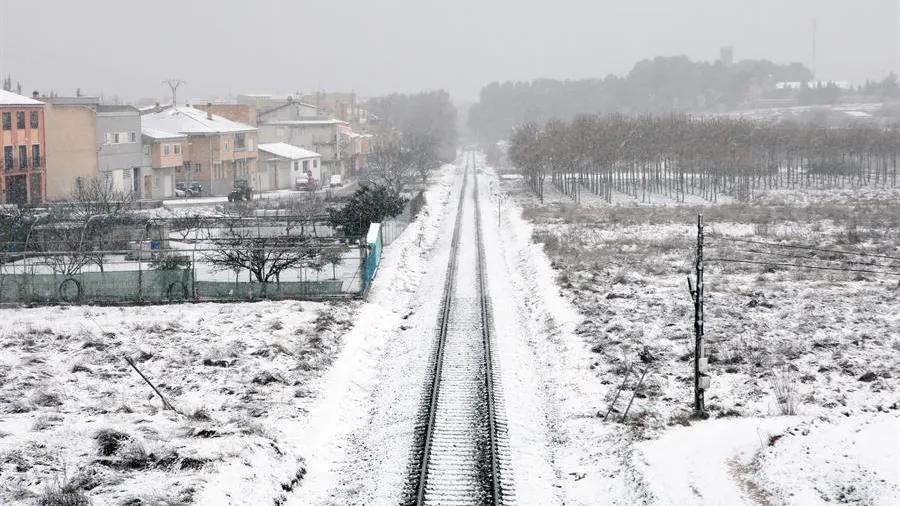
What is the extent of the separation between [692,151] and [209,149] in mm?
38565

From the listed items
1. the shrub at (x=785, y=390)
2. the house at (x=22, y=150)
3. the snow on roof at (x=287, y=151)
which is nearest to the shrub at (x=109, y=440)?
the shrub at (x=785, y=390)

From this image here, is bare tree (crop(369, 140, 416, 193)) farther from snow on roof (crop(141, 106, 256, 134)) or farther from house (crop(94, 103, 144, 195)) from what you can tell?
house (crop(94, 103, 144, 195))

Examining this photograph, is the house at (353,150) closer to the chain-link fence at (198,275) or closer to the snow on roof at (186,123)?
the snow on roof at (186,123)

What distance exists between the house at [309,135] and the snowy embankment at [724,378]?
5492cm

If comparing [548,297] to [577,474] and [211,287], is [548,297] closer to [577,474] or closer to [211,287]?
[211,287]

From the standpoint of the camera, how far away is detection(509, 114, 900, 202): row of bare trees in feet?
248

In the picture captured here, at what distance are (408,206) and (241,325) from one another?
28.2m

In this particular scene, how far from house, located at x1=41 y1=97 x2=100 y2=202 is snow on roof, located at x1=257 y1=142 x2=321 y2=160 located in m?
20.1

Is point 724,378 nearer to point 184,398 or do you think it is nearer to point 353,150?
point 184,398

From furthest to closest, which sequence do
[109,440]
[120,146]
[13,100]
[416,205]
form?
[120,146], [416,205], [13,100], [109,440]

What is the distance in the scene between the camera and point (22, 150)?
176 ft

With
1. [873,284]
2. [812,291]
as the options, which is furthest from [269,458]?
[873,284]

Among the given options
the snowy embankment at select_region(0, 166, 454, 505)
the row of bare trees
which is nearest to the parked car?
the row of bare trees

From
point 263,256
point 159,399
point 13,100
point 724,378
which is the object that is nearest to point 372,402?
point 159,399
